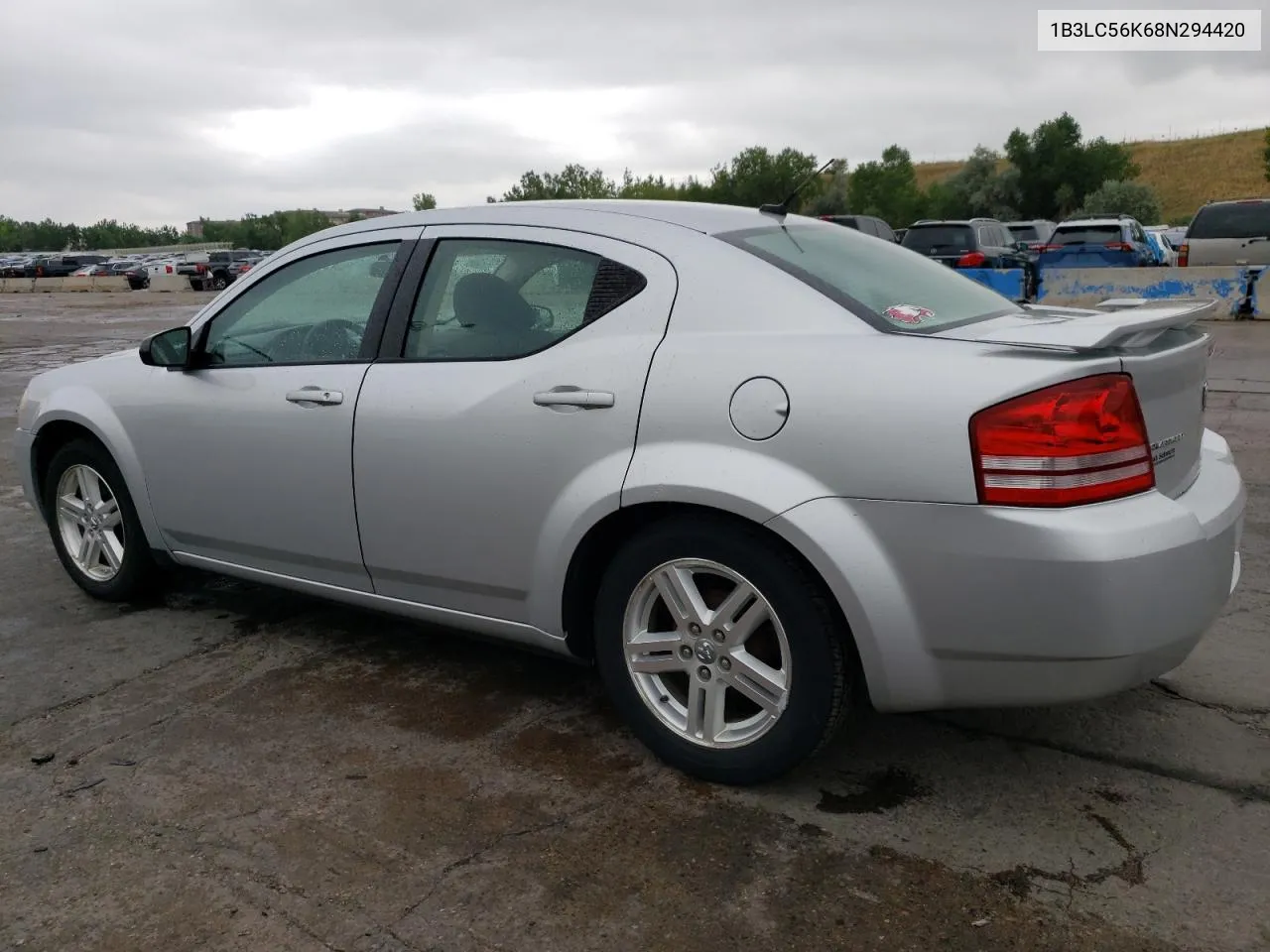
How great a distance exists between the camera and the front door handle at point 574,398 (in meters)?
3.08

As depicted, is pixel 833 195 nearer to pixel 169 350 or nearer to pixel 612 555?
pixel 169 350

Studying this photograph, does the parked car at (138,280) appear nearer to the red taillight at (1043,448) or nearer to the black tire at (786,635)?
the black tire at (786,635)

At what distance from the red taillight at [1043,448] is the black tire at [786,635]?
0.52 metres

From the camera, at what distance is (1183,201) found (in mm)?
97250

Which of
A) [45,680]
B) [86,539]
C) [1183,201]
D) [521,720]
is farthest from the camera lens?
[1183,201]

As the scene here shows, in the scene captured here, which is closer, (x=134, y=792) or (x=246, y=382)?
(x=134, y=792)

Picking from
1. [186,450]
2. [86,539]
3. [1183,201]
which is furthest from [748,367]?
[1183,201]

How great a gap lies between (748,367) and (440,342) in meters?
1.14

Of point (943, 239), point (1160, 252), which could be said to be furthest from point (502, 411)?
point (1160, 252)

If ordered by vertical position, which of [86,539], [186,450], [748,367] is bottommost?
[86,539]

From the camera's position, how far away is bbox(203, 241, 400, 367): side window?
3.81 m

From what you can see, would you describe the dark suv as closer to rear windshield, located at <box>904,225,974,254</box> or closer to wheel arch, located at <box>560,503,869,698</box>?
rear windshield, located at <box>904,225,974,254</box>

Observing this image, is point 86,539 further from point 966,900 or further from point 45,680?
point 966,900

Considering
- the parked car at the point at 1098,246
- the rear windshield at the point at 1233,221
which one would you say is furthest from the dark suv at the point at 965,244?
the rear windshield at the point at 1233,221
